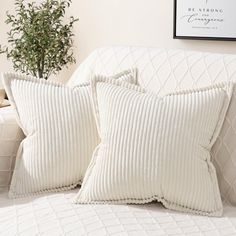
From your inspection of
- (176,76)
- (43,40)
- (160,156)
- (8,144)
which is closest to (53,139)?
(8,144)

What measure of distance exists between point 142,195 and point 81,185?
0.25 m

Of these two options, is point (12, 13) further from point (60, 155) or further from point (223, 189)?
point (223, 189)

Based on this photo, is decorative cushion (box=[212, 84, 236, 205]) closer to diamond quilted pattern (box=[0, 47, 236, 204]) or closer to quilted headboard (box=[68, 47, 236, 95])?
diamond quilted pattern (box=[0, 47, 236, 204])

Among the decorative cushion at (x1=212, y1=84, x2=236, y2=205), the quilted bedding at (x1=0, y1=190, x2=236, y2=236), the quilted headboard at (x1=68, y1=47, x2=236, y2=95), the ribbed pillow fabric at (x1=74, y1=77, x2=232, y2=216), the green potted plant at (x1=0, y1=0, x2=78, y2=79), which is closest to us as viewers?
the quilted bedding at (x1=0, y1=190, x2=236, y2=236)

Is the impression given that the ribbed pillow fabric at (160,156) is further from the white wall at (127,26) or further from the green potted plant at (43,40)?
the green potted plant at (43,40)

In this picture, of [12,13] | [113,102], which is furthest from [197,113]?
[12,13]

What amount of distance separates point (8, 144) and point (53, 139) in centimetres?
21

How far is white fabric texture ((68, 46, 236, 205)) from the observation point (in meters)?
1.69

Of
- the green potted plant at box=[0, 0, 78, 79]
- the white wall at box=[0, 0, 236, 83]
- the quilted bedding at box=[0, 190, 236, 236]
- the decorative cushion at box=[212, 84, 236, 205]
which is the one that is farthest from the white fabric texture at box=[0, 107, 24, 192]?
the white wall at box=[0, 0, 236, 83]

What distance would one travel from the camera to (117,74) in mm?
1829

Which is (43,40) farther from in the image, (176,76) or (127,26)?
(176,76)

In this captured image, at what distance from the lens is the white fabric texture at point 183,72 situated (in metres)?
1.69

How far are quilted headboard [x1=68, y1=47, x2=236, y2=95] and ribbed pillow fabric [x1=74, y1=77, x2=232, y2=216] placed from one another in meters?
0.16

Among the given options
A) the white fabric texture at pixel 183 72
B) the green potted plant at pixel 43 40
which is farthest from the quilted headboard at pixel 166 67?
the green potted plant at pixel 43 40
